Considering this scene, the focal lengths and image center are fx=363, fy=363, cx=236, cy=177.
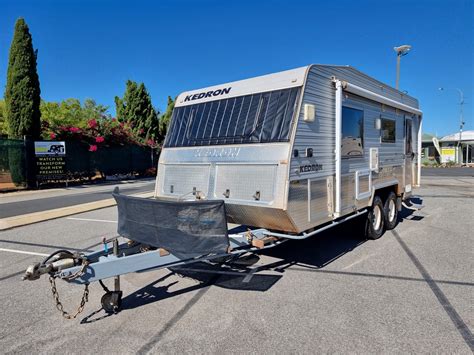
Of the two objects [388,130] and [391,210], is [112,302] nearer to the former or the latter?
[388,130]

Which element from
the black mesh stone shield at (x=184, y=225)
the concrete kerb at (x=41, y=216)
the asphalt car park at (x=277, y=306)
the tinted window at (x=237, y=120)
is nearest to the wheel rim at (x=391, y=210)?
the asphalt car park at (x=277, y=306)

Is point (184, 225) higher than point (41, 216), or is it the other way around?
point (184, 225)

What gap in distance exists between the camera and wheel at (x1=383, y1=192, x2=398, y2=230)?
741cm

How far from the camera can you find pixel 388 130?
7043 mm

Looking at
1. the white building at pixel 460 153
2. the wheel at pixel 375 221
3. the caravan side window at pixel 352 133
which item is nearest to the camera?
the caravan side window at pixel 352 133

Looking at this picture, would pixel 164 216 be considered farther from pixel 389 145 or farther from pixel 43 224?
pixel 43 224

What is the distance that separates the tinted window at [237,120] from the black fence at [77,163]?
14.6 meters

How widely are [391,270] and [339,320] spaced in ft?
6.21

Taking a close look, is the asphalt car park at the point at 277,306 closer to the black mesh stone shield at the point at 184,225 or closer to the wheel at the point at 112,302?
the wheel at the point at 112,302

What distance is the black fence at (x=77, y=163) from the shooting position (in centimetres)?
1725

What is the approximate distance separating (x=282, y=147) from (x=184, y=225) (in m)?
1.57

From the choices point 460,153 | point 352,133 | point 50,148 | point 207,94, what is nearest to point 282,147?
point 352,133

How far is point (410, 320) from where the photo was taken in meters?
3.61

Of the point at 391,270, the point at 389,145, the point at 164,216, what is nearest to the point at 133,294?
the point at 164,216
